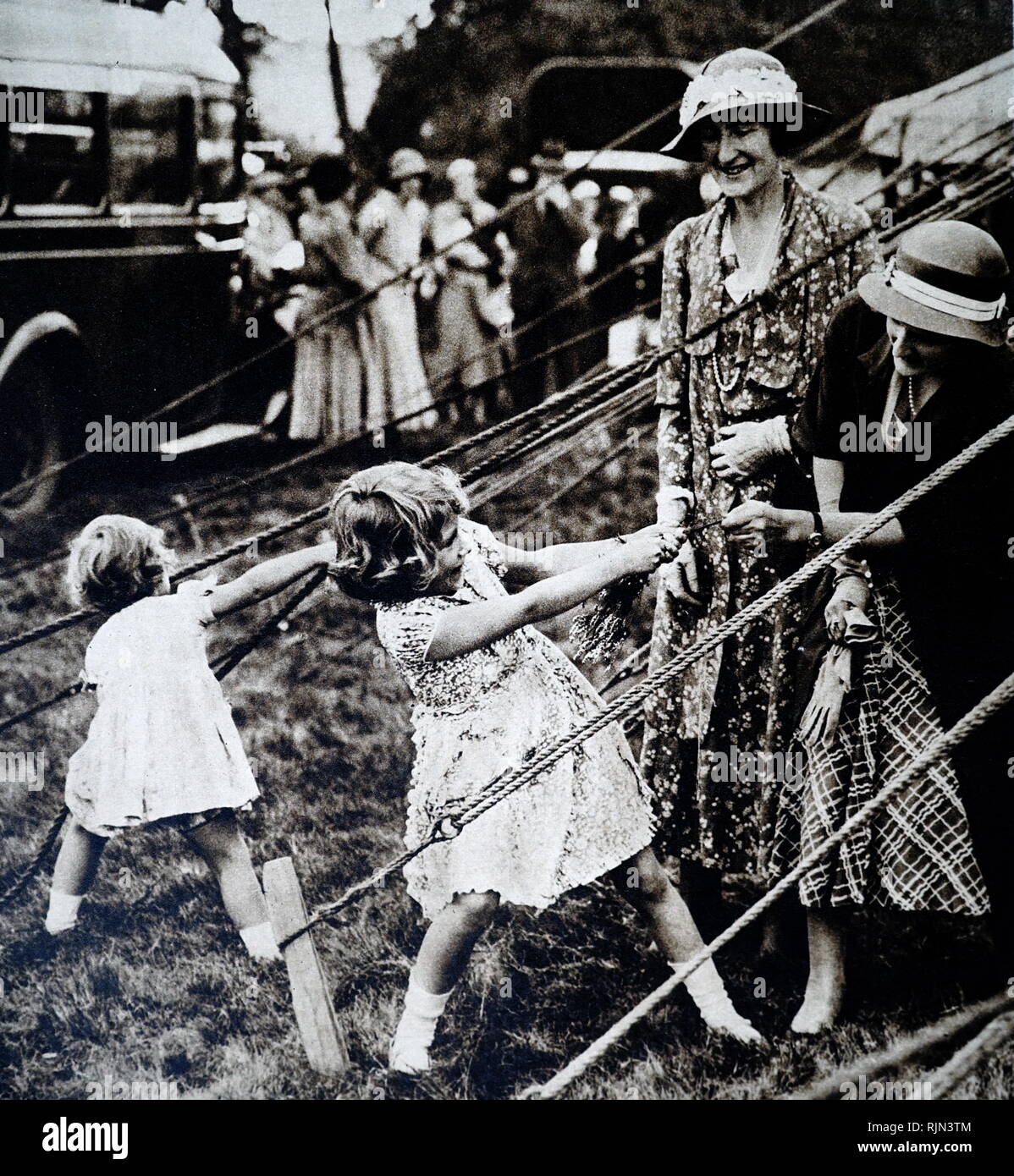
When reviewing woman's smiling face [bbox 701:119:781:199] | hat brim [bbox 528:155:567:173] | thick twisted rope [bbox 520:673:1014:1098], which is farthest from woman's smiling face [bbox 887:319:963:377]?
hat brim [bbox 528:155:567:173]

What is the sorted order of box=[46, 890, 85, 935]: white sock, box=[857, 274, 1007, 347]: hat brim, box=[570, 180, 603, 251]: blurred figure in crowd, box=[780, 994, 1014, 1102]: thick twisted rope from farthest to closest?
box=[46, 890, 85, 935]: white sock < box=[570, 180, 603, 251]: blurred figure in crowd < box=[780, 994, 1014, 1102]: thick twisted rope < box=[857, 274, 1007, 347]: hat brim

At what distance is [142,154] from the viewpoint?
332 cm

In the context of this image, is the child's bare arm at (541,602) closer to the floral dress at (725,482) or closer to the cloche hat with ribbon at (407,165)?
the floral dress at (725,482)

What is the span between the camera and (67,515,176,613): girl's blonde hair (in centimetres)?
329

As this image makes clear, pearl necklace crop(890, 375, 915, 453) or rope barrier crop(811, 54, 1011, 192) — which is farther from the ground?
rope barrier crop(811, 54, 1011, 192)

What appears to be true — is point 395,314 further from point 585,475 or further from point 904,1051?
point 904,1051

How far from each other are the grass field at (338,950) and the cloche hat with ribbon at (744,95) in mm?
971

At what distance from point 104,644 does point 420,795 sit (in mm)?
1038

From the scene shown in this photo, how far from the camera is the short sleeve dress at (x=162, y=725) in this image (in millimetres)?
3238

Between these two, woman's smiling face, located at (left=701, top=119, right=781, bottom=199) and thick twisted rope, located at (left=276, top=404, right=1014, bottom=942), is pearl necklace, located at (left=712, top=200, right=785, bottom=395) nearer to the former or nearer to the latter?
woman's smiling face, located at (left=701, top=119, right=781, bottom=199)

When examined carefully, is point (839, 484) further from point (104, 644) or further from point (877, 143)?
point (104, 644)

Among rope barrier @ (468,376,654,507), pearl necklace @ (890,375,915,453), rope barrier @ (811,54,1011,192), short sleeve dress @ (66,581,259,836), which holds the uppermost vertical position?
rope barrier @ (811,54,1011,192)

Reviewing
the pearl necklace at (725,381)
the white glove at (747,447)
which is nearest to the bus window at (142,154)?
the pearl necklace at (725,381)

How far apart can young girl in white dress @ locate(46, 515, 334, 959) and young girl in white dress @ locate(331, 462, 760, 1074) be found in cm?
31
